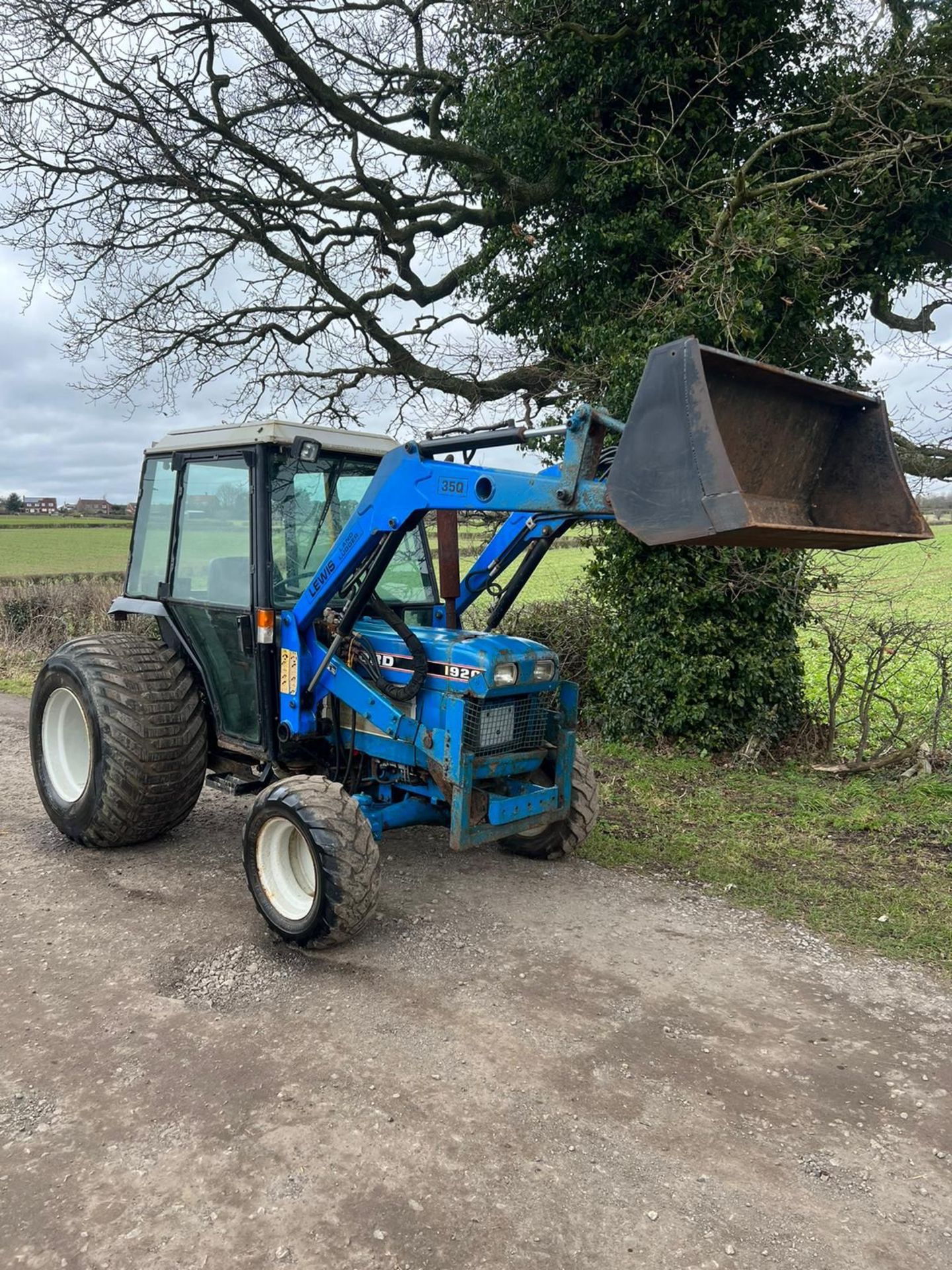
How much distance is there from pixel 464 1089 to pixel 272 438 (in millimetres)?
3236

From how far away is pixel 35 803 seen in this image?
6.56m

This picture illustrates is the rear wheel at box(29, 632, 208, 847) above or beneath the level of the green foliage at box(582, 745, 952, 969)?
above

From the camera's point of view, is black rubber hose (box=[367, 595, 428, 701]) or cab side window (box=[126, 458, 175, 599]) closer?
black rubber hose (box=[367, 595, 428, 701])

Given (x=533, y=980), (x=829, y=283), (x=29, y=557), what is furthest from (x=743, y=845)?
(x=29, y=557)

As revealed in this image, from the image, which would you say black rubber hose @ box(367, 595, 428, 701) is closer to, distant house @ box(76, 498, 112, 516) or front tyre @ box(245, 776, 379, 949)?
front tyre @ box(245, 776, 379, 949)

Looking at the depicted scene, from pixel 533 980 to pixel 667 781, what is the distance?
355cm

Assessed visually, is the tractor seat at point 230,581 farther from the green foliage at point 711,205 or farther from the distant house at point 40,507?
the distant house at point 40,507

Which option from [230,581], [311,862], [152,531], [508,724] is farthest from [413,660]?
[152,531]

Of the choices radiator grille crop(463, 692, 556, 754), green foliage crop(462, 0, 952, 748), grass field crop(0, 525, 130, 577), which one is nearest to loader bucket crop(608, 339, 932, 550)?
radiator grille crop(463, 692, 556, 754)

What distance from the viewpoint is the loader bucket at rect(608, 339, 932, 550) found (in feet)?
10.4

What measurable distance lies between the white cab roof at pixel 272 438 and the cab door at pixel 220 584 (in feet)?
0.27

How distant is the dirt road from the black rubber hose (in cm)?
111

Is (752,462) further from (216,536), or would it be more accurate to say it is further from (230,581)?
(216,536)

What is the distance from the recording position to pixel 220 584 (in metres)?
5.21
